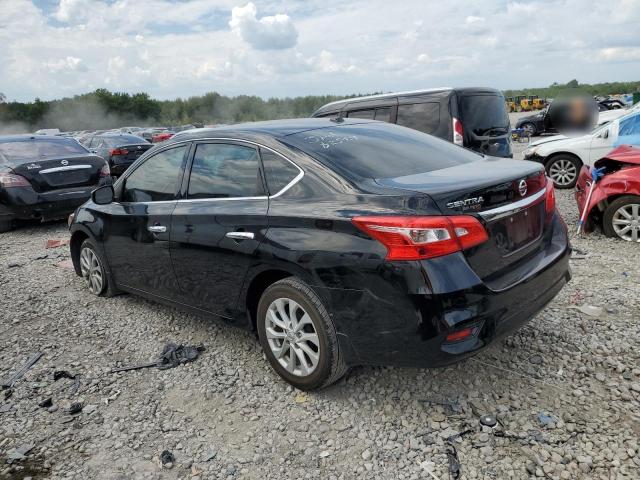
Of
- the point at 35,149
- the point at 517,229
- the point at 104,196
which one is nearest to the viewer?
the point at 517,229

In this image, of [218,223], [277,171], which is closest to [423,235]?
[277,171]

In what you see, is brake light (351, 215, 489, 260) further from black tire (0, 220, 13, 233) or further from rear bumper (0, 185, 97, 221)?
black tire (0, 220, 13, 233)

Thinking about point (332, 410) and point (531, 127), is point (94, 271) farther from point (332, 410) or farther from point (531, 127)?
point (531, 127)

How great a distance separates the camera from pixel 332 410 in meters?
3.13

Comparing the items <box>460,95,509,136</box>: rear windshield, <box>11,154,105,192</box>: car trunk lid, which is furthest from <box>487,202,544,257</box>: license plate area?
<box>11,154,105,192</box>: car trunk lid

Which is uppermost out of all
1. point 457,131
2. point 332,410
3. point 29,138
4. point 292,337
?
point 29,138

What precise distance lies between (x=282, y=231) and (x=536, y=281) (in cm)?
151

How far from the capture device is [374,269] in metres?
2.70

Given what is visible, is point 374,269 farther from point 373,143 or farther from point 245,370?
point 245,370

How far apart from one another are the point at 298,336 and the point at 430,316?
916 millimetres

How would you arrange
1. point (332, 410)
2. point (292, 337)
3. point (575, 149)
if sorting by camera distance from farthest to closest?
1. point (575, 149)
2. point (292, 337)
3. point (332, 410)

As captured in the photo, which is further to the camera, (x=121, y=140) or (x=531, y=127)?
(x=531, y=127)

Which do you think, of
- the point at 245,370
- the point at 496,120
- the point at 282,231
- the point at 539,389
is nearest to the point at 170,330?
the point at 245,370

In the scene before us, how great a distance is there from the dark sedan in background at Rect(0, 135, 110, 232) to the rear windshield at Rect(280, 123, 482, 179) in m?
6.28
